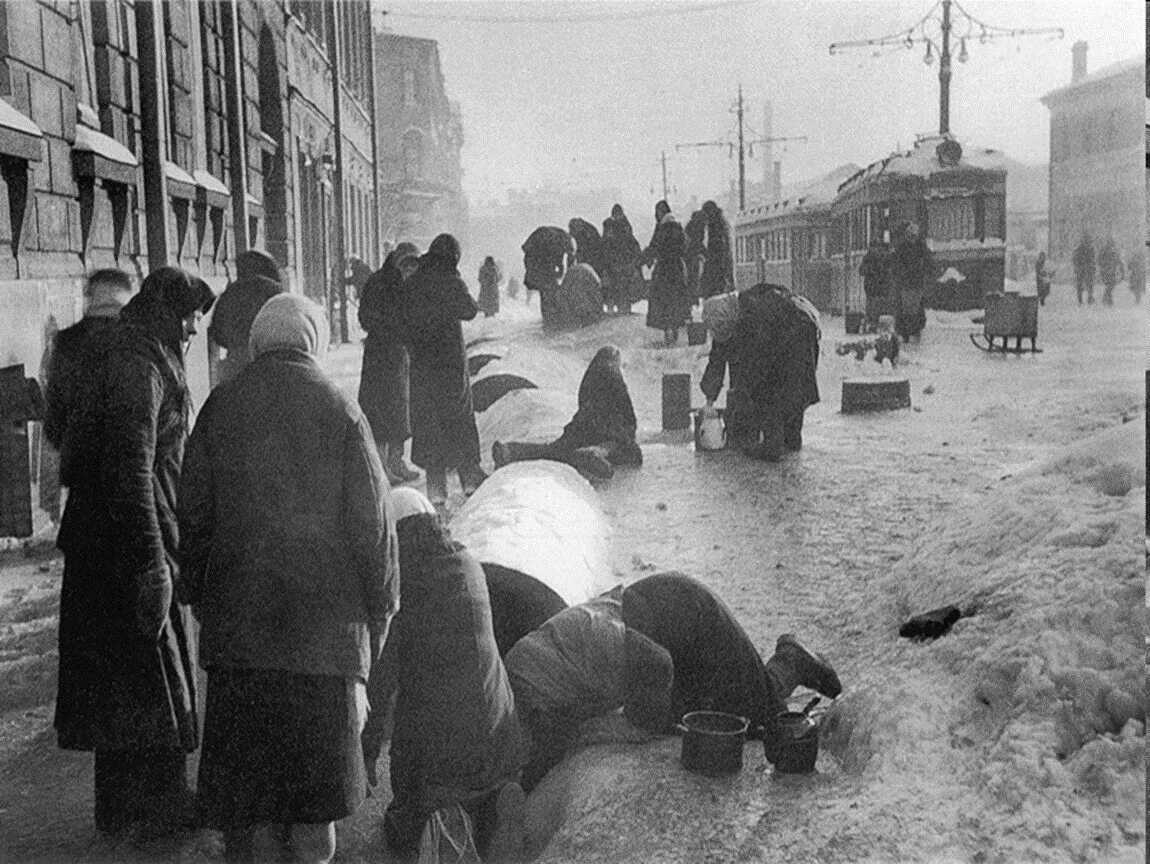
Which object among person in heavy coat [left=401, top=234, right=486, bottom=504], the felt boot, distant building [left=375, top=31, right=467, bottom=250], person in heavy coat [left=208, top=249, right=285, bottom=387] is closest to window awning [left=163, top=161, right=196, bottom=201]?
distant building [left=375, top=31, right=467, bottom=250]

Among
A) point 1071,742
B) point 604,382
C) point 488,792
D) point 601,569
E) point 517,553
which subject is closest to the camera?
point 1071,742

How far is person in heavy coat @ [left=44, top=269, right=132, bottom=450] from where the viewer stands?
2.79 m

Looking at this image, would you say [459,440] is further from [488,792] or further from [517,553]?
[488,792]

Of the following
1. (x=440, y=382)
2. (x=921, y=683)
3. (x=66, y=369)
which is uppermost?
(x=66, y=369)

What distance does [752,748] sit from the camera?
2988 mm

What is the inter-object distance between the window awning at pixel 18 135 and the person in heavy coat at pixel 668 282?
4.31 metres

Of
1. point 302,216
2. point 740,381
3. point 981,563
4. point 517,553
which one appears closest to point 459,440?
point 740,381

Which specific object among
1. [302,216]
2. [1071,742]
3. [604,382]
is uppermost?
[302,216]

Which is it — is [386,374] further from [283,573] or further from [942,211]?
[283,573]

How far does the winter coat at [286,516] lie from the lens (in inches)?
92.8

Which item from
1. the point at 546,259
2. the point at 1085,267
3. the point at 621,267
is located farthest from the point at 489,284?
the point at 1085,267

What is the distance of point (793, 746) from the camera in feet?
9.27

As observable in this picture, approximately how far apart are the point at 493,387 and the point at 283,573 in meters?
4.83

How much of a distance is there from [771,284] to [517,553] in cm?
402
